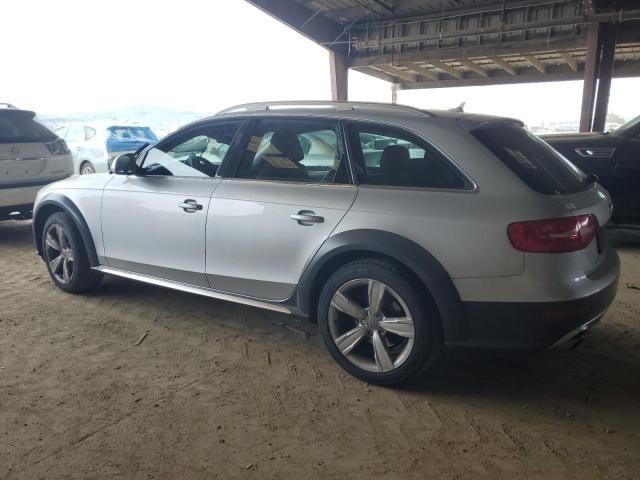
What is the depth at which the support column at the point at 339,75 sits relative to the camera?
→ 42.1 ft

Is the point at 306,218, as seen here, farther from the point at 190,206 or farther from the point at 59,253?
the point at 59,253

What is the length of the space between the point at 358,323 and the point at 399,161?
0.93 meters

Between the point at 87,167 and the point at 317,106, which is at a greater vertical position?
the point at 317,106

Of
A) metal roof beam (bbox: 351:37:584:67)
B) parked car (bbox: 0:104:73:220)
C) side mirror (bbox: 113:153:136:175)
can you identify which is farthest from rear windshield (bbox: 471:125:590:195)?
metal roof beam (bbox: 351:37:584:67)

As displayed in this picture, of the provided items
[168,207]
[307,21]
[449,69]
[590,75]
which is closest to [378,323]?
[168,207]

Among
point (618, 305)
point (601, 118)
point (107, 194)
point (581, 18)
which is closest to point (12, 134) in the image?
point (107, 194)

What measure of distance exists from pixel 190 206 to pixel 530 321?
218 cm

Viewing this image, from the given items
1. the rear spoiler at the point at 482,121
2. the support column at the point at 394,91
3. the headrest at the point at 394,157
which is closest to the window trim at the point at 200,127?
the headrest at the point at 394,157

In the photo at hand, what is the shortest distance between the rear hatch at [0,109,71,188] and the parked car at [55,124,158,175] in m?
5.34

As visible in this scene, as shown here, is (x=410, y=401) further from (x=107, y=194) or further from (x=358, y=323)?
(x=107, y=194)

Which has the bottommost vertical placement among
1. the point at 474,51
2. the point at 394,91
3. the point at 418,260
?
the point at 418,260

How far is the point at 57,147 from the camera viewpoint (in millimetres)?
6547

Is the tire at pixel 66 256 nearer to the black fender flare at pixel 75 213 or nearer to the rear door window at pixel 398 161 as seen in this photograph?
the black fender flare at pixel 75 213

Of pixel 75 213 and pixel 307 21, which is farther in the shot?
pixel 307 21
